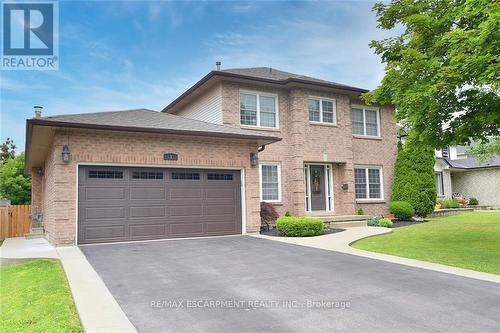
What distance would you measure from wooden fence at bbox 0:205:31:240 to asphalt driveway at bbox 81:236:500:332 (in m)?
12.3

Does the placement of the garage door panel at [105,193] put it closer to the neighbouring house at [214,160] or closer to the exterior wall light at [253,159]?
the neighbouring house at [214,160]

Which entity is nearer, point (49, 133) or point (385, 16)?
point (385, 16)

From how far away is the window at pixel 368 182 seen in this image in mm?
20188

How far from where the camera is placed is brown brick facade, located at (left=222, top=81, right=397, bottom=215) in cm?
1738

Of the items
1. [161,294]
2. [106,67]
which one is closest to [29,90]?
[106,67]

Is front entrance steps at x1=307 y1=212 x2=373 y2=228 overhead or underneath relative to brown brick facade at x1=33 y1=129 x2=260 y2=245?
underneath

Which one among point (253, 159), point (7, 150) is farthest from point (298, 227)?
point (7, 150)

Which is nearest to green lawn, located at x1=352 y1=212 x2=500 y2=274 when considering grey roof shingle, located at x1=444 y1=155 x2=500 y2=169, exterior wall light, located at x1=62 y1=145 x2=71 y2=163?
exterior wall light, located at x1=62 y1=145 x2=71 y2=163

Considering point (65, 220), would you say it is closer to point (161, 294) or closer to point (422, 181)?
point (161, 294)

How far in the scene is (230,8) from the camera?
17.0 m

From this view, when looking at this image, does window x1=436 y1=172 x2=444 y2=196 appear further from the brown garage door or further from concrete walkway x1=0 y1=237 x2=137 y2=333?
concrete walkway x1=0 y1=237 x2=137 y2=333

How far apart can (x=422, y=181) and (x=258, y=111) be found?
31.8 ft

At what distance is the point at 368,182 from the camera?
67.3 ft

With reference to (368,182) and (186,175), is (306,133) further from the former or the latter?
(186,175)
